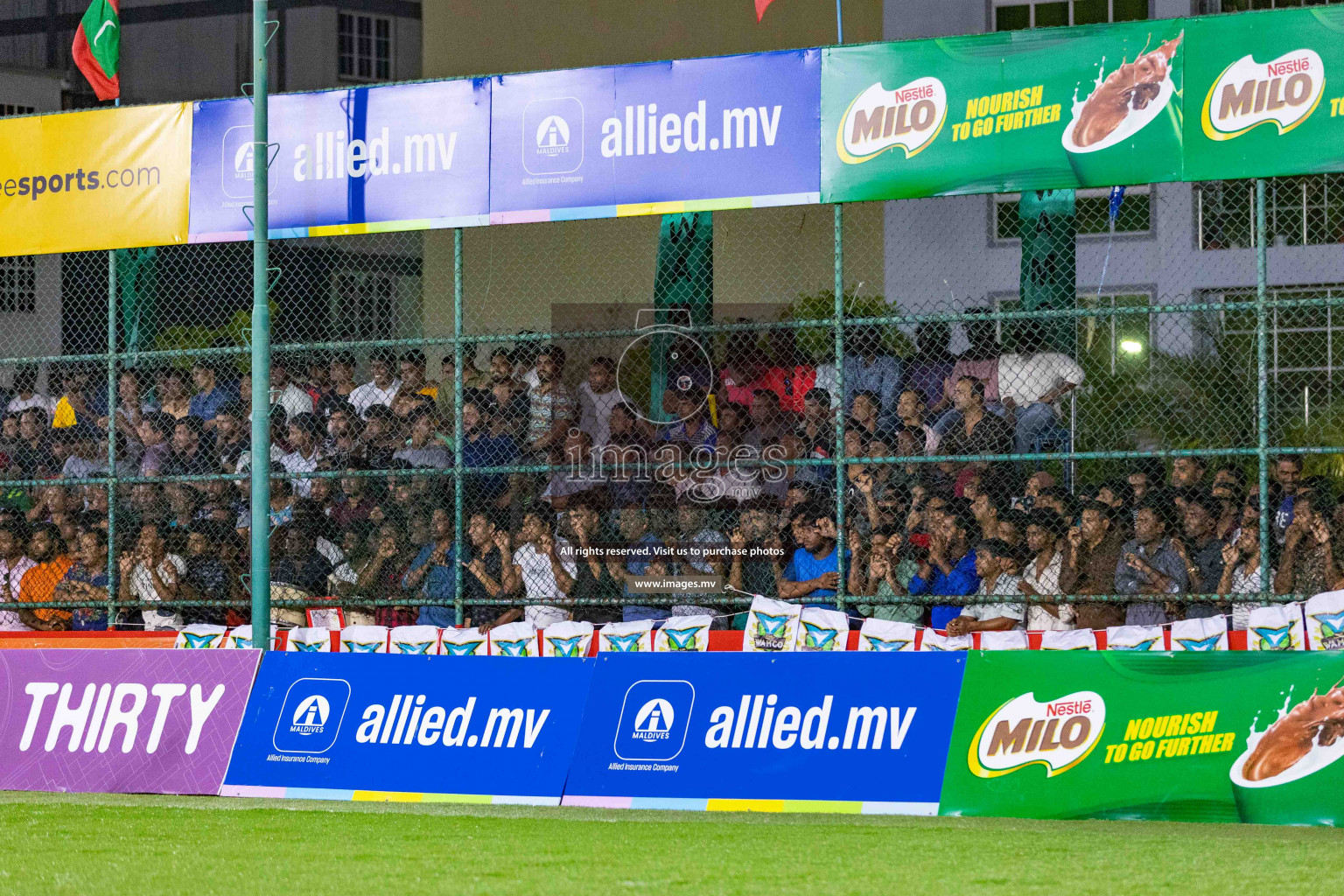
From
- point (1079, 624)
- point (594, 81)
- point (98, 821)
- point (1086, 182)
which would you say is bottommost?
point (98, 821)

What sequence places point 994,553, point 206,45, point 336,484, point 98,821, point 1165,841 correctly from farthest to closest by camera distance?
1. point 206,45
2. point 336,484
3. point 994,553
4. point 98,821
5. point 1165,841

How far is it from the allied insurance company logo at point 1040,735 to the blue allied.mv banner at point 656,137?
3375mm

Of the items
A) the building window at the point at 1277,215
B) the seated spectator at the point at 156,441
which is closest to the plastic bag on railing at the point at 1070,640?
the seated spectator at the point at 156,441

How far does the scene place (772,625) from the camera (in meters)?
10.2

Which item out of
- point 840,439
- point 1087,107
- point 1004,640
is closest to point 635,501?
point 840,439

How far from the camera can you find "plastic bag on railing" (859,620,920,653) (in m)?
9.86

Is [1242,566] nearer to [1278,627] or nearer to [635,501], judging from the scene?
[1278,627]

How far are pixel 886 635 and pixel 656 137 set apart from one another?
3373mm

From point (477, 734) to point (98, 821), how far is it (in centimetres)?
201

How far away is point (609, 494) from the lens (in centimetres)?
1091

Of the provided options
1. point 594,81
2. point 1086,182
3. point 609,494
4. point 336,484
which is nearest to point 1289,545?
point 1086,182

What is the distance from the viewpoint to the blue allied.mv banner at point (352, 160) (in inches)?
436

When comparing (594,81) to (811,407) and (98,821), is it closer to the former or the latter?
(811,407)

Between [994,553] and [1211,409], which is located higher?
[1211,409]
